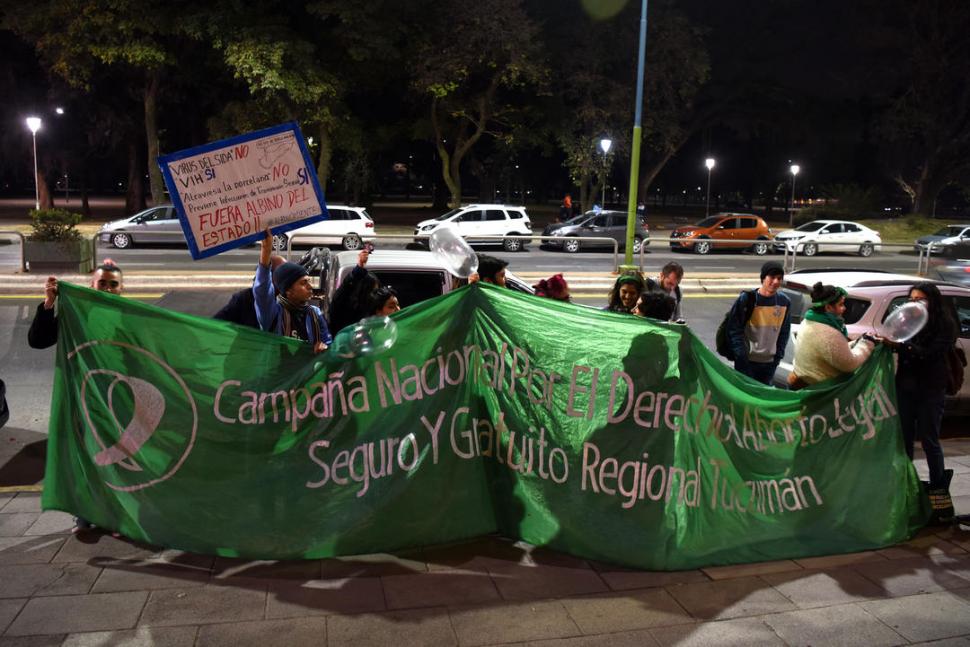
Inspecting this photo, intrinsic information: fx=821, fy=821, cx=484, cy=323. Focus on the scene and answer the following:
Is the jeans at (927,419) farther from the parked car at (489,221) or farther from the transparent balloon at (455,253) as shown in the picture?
the parked car at (489,221)

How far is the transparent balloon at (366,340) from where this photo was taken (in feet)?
15.6

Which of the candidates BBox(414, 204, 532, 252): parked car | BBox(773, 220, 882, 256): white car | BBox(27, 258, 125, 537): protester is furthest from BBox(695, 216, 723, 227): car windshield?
BBox(27, 258, 125, 537): protester

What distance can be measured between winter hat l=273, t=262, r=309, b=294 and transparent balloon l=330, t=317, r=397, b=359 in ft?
2.61

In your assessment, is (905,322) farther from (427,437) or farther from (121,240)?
(121,240)

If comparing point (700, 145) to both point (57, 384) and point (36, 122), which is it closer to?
point (36, 122)

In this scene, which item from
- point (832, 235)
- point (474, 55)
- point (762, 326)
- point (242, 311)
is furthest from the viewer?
point (474, 55)

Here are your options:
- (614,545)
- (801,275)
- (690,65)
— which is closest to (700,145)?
(690,65)

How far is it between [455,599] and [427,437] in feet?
3.10

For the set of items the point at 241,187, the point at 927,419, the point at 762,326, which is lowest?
the point at 927,419

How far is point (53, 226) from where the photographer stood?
16.3 metres

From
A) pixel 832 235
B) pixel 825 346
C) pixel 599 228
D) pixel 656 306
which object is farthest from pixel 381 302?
pixel 832 235

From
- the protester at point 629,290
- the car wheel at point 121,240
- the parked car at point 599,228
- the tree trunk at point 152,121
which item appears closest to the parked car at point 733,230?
the parked car at point 599,228

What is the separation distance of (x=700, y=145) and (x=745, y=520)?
2856 inches

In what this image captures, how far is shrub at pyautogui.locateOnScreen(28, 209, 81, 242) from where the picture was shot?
1620cm
